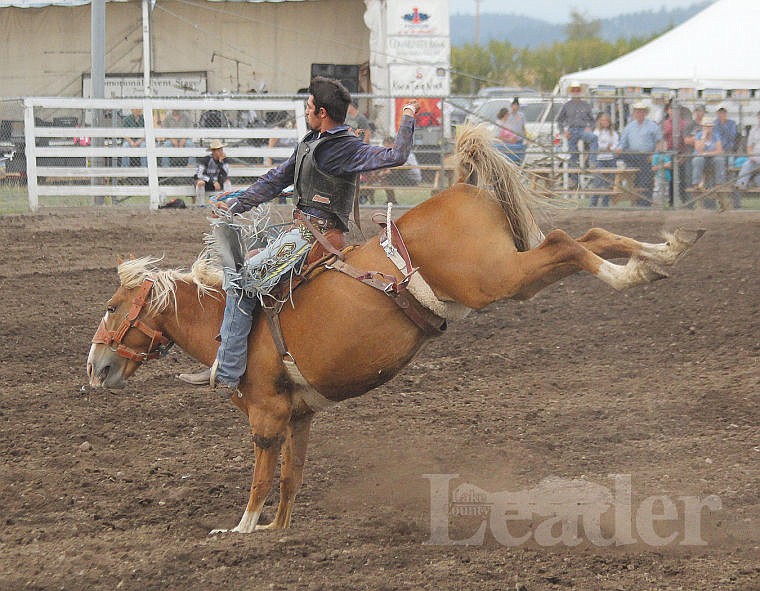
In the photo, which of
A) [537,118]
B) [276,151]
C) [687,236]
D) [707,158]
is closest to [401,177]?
[276,151]

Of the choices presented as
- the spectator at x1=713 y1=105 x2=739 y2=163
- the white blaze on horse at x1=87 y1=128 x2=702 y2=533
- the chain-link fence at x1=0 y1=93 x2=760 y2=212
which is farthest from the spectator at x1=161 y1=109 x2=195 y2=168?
the white blaze on horse at x1=87 y1=128 x2=702 y2=533

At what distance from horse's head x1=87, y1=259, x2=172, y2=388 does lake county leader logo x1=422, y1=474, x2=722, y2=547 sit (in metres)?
1.89

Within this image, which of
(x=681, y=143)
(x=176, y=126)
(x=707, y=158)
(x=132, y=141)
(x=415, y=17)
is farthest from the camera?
(x=415, y=17)

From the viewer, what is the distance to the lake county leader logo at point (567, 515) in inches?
206

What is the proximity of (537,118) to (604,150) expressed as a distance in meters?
8.44

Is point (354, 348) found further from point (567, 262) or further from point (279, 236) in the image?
point (567, 262)

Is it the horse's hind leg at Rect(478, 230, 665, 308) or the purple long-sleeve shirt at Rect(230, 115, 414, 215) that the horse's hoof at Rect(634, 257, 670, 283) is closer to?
the horse's hind leg at Rect(478, 230, 665, 308)

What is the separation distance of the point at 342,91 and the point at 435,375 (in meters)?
3.57

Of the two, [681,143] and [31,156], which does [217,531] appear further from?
[681,143]

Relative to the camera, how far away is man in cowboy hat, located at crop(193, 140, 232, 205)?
15.5 metres

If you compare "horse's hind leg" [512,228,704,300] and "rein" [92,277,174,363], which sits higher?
"horse's hind leg" [512,228,704,300]

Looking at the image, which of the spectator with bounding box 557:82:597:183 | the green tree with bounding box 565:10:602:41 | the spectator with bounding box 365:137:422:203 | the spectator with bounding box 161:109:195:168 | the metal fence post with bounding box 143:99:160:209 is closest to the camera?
the metal fence post with bounding box 143:99:160:209

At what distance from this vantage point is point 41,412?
7316 millimetres

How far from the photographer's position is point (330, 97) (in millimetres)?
5086
